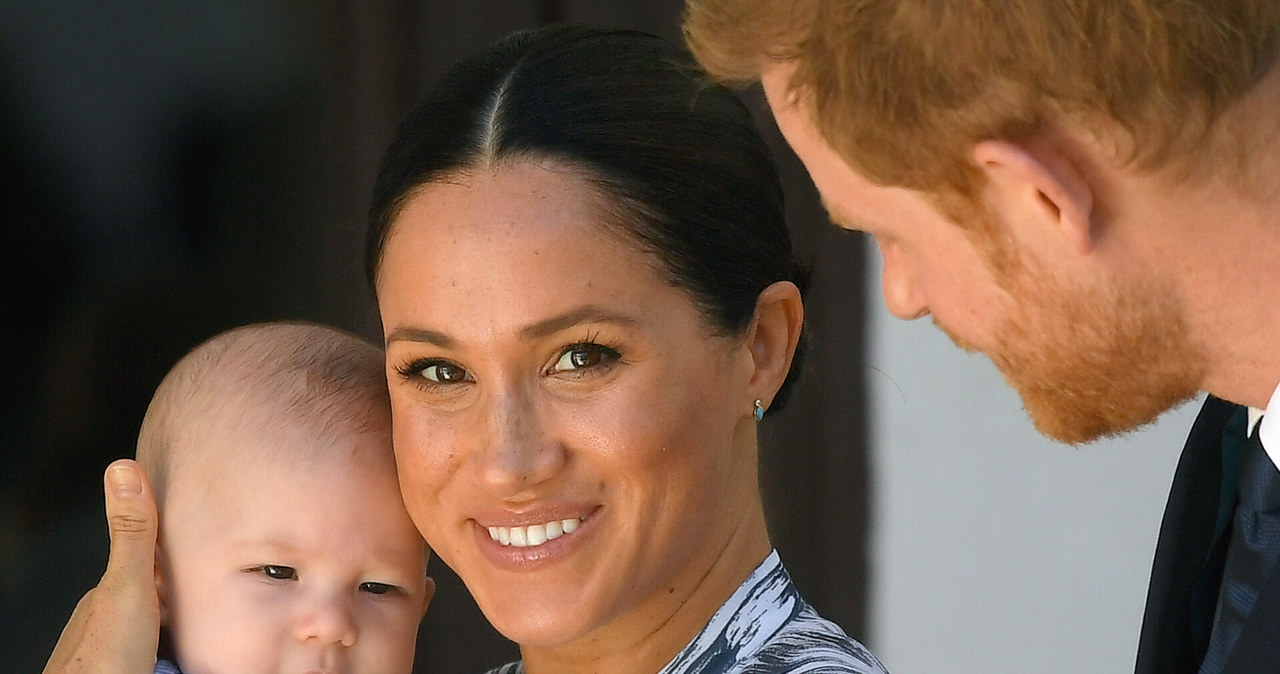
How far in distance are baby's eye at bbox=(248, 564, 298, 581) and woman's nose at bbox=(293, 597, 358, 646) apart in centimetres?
5

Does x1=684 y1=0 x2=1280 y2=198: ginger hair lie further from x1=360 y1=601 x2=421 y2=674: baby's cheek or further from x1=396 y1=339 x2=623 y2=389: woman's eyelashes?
x1=360 y1=601 x2=421 y2=674: baby's cheek

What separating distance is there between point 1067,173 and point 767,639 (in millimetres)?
662

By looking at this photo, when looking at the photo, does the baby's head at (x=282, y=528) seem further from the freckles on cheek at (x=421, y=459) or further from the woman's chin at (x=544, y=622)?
the woman's chin at (x=544, y=622)

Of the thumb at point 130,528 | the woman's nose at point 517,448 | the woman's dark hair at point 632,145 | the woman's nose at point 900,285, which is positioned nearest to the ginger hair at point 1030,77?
the woman's nose at point 900,285

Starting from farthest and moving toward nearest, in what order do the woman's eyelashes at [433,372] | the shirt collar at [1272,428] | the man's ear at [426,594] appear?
the man's ear at [426,594] → the woman's eyelashes at [433,372] → the shirt collar at [1272,428]

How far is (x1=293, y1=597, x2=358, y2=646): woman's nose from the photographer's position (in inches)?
71.3

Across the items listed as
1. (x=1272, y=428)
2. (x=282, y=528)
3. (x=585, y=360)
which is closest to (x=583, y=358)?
(x=585, y=360)

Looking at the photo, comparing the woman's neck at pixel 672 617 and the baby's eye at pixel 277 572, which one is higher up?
the baby's eye at pixel 277 572

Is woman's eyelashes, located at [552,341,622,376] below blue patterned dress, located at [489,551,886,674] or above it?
above

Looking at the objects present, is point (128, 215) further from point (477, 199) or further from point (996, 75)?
point (996, 75)

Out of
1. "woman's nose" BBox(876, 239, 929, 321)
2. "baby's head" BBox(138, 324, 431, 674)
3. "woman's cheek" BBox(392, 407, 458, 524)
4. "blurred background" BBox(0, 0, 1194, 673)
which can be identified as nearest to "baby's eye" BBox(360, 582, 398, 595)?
"baby's head" BBox(138, 324, 431, 674)

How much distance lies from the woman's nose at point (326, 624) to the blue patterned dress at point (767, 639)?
0.39 meters

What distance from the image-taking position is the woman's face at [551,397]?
5.28 ft

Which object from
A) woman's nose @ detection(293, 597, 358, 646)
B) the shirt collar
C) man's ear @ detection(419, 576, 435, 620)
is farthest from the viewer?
man's ear @ detection(419, 576, 435, 620)
